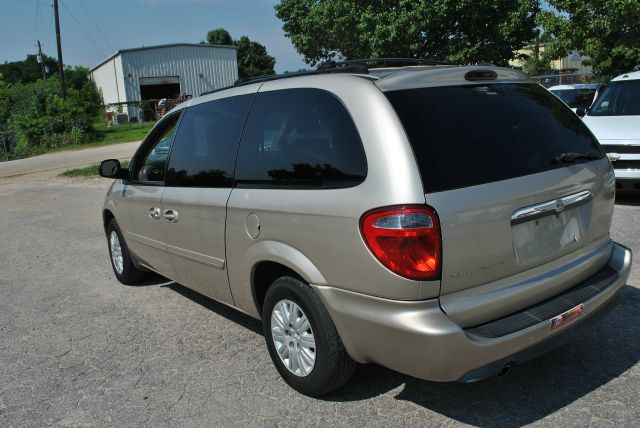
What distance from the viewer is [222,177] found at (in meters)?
3.69

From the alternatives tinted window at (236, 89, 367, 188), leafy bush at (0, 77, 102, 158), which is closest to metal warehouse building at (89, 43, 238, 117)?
leafy bush at (0, 77, 102, 158)

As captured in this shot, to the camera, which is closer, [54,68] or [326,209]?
[326,209]

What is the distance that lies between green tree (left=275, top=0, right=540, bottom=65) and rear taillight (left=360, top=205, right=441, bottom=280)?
20652 millimetres

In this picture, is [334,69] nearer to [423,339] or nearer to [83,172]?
[423,339]

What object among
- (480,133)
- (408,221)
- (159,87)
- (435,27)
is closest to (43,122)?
(435,27)

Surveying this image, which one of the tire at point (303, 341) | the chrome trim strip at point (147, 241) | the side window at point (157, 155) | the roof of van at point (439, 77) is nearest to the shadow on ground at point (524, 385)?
the tire at point (303, 341)

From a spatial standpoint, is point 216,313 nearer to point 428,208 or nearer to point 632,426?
point 428,208

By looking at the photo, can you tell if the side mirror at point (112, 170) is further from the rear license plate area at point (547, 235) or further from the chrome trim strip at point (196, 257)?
the rear license plate area at point (547, 235)

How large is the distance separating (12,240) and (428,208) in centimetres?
770

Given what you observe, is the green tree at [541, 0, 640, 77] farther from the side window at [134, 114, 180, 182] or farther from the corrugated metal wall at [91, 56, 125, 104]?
the corrugated metal wall at [91, 56, 125, 104]

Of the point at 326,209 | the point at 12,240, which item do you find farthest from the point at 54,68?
the point at 326,209

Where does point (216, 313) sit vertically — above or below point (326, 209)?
below

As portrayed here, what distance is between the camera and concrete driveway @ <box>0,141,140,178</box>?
754 inches

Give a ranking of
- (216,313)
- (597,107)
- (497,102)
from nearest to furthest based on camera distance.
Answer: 1. (497,102)
2. (216,313)
3. (597,107)
